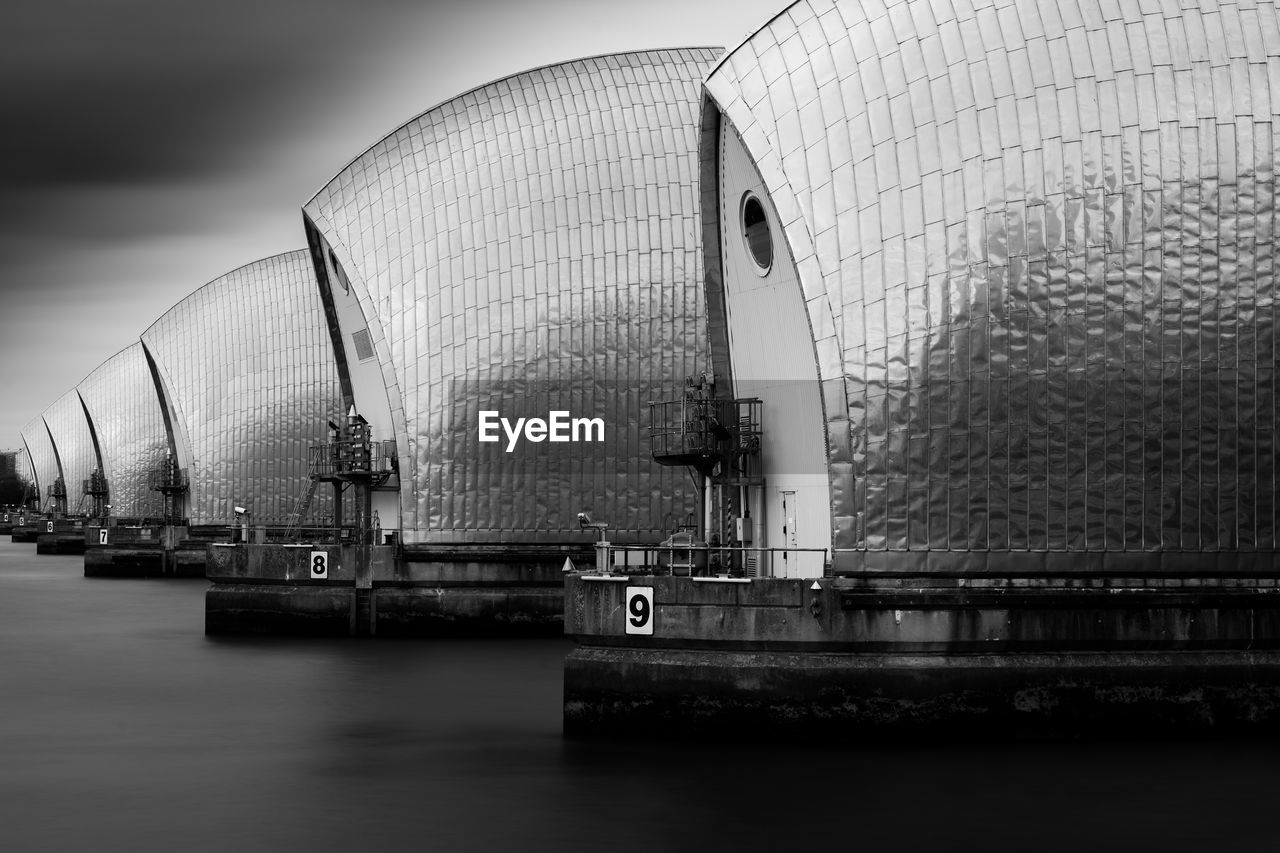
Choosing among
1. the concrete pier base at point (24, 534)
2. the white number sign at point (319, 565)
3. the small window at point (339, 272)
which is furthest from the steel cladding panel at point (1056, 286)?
the concrete pier base at point (24, 534)

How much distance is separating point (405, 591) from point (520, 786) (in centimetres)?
2744

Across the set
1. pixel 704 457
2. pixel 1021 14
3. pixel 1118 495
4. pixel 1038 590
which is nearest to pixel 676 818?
pixel 1038 590

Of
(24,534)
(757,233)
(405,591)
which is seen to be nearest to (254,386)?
(405,591)

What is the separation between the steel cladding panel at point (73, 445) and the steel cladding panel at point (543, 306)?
108048 millimetres

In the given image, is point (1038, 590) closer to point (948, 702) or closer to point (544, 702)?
point (948, 702)

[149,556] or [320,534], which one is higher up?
[320,534]

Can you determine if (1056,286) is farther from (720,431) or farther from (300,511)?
(300,511)

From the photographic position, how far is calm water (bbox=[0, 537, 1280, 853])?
26.0 meters

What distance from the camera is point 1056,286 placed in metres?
34.6

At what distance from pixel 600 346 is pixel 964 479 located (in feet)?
89.6

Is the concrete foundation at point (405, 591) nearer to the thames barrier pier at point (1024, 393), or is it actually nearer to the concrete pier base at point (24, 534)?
the thames barrier pier at point (1024, 393)

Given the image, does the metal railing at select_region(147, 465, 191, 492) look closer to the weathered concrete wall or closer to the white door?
the white door

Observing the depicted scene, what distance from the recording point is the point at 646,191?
198ft

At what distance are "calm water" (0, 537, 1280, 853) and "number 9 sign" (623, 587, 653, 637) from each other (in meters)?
2.41
